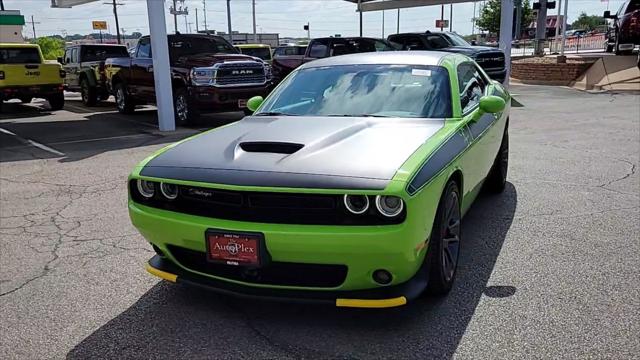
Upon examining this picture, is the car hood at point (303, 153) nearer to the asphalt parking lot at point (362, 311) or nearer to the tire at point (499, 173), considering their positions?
the asphalt parking lot at point (362, 311)

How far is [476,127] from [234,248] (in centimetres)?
225

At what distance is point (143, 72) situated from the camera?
13.2m

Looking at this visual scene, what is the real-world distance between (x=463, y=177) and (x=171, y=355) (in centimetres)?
215

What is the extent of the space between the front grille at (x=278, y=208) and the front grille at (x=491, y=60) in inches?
538

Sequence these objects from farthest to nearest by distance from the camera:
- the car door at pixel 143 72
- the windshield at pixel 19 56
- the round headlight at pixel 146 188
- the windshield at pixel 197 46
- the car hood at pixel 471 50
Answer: the car hood at pixel 471 50 < the windshield at pixel 19 56 < the car door at pixel 143 72 < the windshield at pixel 197 46 < the round headlight at pixel 146 188

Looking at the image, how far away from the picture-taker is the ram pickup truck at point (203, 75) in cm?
1154

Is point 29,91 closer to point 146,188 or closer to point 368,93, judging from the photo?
point 368,93

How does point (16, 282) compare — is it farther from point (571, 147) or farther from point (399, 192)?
point (571, 147)

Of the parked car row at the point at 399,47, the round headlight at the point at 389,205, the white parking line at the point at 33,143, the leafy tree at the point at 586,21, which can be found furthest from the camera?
the leafy tree at the point at 586,21

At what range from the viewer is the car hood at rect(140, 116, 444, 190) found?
2895 mm

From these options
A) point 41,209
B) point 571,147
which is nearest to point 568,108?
point 571,147

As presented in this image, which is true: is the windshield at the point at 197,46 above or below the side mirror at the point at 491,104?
above

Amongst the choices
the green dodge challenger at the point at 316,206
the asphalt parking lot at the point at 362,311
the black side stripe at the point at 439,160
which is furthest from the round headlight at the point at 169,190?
the black side stripe at the point at 439,160

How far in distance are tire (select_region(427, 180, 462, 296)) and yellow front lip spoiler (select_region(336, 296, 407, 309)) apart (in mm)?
432
